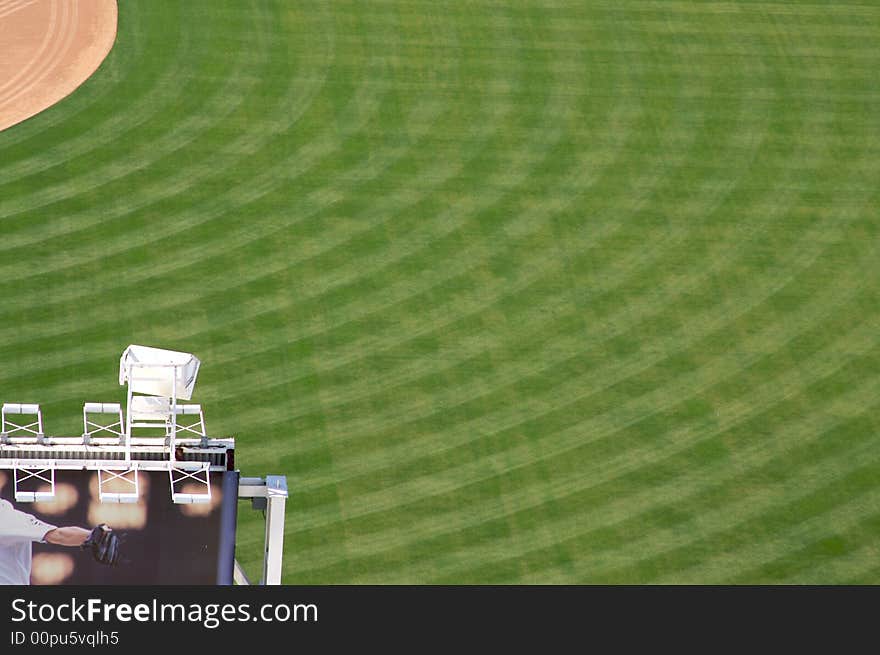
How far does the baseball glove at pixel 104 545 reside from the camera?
23500 millimetres

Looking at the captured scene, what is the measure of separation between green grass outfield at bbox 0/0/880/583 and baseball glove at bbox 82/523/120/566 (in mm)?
7534

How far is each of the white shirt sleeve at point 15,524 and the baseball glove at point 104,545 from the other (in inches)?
29.8

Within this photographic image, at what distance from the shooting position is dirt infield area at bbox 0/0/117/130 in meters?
41.9

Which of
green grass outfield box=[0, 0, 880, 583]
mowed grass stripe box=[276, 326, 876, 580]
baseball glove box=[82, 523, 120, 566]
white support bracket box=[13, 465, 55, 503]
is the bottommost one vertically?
baseball glove box=[82, 523, 120, 566]

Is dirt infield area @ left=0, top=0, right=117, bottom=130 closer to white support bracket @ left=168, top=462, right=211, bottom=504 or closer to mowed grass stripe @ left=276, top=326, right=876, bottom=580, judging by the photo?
mowed grass stripe @ left=276, top=326, right=876, bottom=580

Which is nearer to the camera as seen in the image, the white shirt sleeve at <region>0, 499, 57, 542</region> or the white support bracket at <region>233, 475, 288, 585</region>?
the white shirt sleeve at <region>0, 499, 57, 542</region>

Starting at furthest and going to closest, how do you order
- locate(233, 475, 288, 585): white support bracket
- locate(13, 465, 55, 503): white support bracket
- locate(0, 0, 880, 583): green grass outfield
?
1. locate(0, 0, 880, 583): green grass outfield
2. locate(233, 475, 288, 585): white support bracket
3. locate(13, 465, 55, 503): white support bracket

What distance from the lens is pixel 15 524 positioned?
23.3m

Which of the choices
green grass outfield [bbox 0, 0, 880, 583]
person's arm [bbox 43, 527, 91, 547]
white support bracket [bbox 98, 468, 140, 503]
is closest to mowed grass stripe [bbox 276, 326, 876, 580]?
green grass outfield [bbox 0, 0, 880, 583]

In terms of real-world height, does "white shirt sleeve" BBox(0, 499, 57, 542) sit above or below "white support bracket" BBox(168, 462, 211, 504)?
below

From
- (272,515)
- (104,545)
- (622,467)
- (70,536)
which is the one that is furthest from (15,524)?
(622,467)

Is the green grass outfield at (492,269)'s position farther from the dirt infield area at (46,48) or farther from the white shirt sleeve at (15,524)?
the white shirt sleeve at (15,524)

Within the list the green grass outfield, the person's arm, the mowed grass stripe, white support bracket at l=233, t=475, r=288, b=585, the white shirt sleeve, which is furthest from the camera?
the green grass outfield

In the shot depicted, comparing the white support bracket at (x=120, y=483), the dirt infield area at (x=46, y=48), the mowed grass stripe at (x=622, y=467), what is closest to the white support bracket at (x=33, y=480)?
the white support bracket at (x=120, y=483)
